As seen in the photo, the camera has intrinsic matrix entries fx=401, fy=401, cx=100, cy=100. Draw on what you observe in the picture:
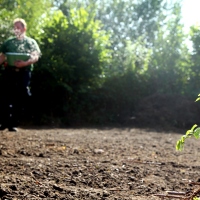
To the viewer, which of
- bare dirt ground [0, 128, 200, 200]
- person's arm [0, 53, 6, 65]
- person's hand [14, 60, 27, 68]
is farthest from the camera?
person's arm [0, 53, 6, 65]

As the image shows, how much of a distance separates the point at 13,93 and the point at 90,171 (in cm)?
327

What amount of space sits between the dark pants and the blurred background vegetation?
10.9 feet

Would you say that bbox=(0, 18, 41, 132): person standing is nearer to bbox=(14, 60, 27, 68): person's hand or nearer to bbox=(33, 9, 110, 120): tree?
bbox=(14, 60, 27, 68): person's hand

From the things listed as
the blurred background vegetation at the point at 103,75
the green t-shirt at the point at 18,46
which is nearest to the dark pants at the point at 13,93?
the green t-shirt at the point at 18,46

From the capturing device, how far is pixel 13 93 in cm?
612

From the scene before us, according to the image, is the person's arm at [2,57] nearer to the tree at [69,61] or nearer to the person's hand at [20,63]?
the person's hand at [20,63]

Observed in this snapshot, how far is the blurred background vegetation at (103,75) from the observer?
9789 mm

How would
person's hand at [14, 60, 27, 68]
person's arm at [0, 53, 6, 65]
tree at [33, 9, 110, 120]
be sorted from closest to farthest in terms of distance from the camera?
person's hand at [14, 60, 27, 68]
person's arm at [0, 53, 6, 65]
tree at [33, 9, 110, 120]

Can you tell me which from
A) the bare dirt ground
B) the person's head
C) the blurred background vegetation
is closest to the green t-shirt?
the person's head

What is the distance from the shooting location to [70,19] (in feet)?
34.1

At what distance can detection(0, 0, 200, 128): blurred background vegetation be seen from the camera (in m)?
9.79

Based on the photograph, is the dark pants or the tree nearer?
the dark pants

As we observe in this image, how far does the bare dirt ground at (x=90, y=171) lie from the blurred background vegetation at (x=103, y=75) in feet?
16.4

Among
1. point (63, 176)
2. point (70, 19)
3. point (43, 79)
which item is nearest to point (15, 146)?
point (63, 176)
